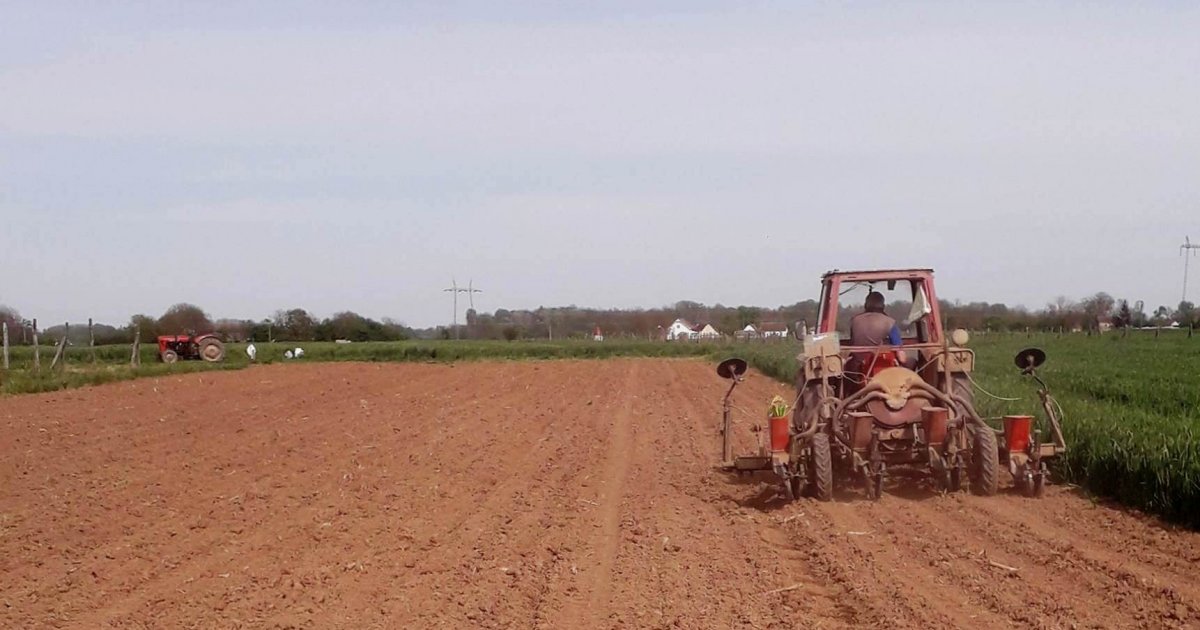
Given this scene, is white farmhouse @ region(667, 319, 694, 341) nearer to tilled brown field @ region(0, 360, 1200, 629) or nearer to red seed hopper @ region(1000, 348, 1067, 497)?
tilled brown field @ region(0, 360, 1200, 629)

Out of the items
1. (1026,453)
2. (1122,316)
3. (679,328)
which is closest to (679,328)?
(679,328)

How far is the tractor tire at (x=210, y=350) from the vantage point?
40.2 metres

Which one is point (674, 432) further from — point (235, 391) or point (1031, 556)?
point (235, 391)

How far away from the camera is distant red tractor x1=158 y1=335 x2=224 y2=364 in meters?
40.4

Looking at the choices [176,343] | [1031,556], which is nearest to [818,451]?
[1031,556]

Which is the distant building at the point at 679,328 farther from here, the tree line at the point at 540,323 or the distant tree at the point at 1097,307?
the distant tree at the point at 1097,307

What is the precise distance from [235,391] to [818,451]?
60.9 feet

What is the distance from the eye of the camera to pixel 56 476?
11.1 metres

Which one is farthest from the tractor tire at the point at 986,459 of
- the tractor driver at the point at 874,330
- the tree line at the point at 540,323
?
the tree line at the point at 540,323

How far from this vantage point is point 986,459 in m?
8.81

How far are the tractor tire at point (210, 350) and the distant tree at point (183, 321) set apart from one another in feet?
67.5

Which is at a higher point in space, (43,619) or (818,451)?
(818,451)

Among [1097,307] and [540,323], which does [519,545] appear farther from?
[540,323]

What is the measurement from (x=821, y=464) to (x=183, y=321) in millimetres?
58568
